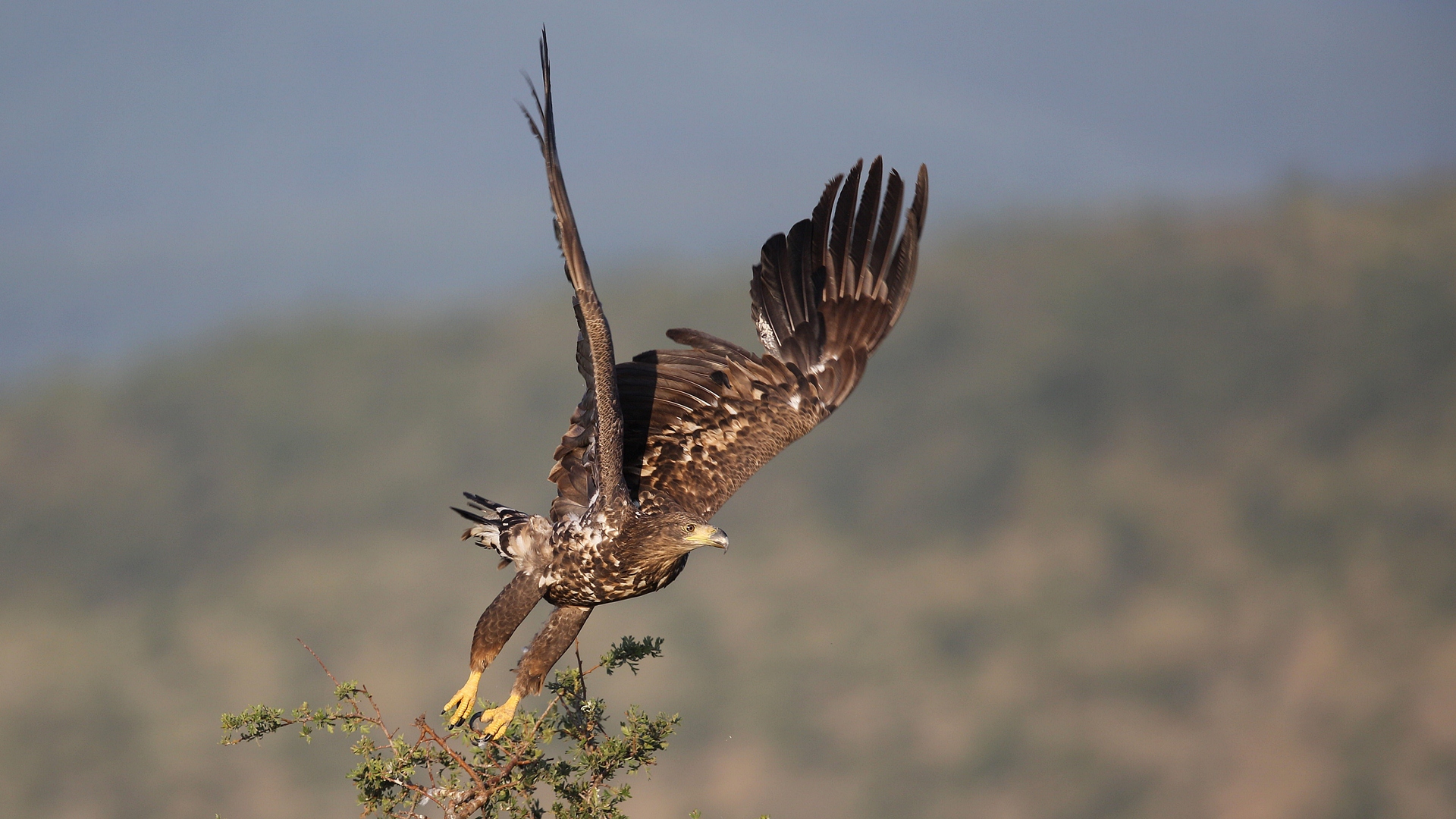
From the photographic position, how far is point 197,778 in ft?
246

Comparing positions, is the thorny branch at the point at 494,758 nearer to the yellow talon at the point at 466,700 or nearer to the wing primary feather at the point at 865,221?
the yellow talon at the point at 466,700

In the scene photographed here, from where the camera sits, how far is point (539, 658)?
10078mm

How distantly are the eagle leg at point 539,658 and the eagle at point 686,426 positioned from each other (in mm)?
11

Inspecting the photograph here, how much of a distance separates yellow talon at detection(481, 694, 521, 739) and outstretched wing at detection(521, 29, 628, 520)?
124cm

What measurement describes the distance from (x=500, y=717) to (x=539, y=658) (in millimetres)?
466

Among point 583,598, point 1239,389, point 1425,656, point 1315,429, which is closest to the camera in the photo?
point 583,598

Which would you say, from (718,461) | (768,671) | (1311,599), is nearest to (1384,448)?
(1311,599)

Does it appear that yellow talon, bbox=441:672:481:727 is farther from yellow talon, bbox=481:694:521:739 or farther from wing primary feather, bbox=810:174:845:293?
wing primary feather, bbox=810:174:845:293

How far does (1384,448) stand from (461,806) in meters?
87.4

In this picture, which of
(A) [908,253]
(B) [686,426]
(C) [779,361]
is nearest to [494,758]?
(B) [686,426]

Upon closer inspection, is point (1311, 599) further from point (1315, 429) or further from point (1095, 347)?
point (1095, 347)

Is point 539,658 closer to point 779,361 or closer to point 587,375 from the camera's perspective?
point 587,375

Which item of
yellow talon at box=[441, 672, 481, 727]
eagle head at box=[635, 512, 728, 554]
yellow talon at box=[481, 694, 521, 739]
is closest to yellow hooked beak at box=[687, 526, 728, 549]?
eagle head at box=[635, 512, 728, 554]

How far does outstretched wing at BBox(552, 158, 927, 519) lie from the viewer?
10.9m
